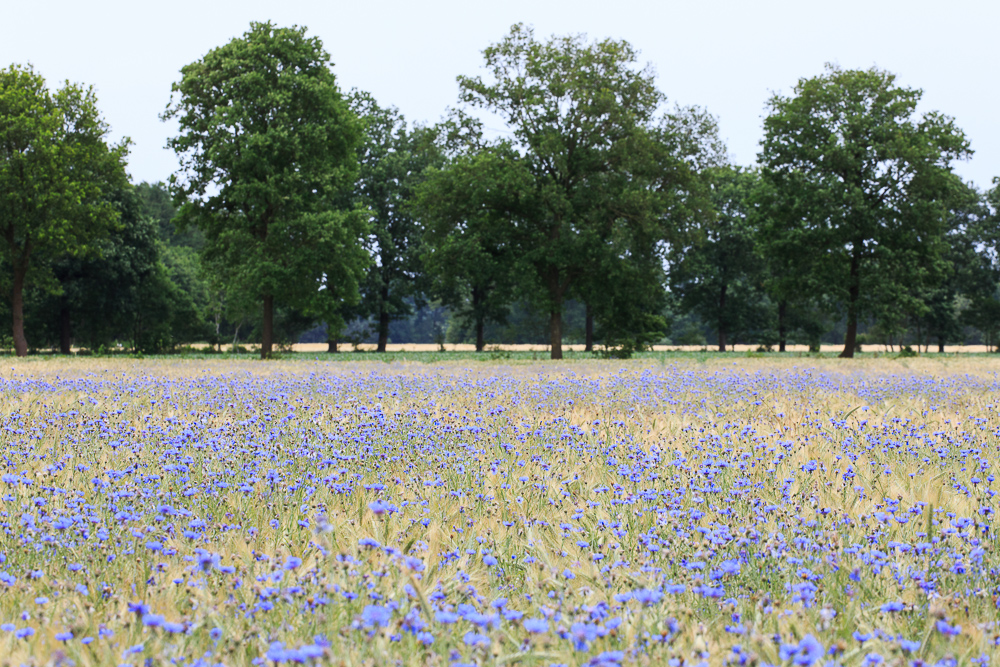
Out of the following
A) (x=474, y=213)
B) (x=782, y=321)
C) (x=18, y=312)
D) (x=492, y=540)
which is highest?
(x=474, y=213)

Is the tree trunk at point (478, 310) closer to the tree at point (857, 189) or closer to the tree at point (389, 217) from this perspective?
the tree at point (389, 217)

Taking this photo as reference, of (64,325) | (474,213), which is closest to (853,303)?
(474,213)

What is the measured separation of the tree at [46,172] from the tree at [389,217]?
19.5 meters

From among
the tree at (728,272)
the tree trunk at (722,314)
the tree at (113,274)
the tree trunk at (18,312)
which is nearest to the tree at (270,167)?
the tree trunk at (18,312)

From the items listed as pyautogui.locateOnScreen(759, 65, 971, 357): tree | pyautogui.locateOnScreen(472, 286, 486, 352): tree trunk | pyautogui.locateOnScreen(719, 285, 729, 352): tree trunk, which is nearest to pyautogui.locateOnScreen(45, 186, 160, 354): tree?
pyautogui.locateOnScreen(472, 286, 486, 352): tree trunk

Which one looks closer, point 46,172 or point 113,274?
point 46,172

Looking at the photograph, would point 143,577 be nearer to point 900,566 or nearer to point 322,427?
point 900,566

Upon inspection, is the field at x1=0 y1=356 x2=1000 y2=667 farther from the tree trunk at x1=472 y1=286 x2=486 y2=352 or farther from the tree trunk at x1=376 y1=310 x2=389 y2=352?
the tree trunk at x1=472 y1=286 x2=486 y2=352

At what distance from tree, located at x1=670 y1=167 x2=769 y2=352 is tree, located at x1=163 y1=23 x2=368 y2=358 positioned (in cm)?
3259

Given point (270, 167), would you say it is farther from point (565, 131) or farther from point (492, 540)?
point (492, 540)

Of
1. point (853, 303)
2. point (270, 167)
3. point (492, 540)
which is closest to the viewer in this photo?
point (492, 540)

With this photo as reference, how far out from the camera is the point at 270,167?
1281 inches

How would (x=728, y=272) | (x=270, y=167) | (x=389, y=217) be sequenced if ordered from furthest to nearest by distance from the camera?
(x=728, y=272)
(x=389, y=217)
(x=270, y=167)

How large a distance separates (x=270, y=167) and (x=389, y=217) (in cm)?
2434
